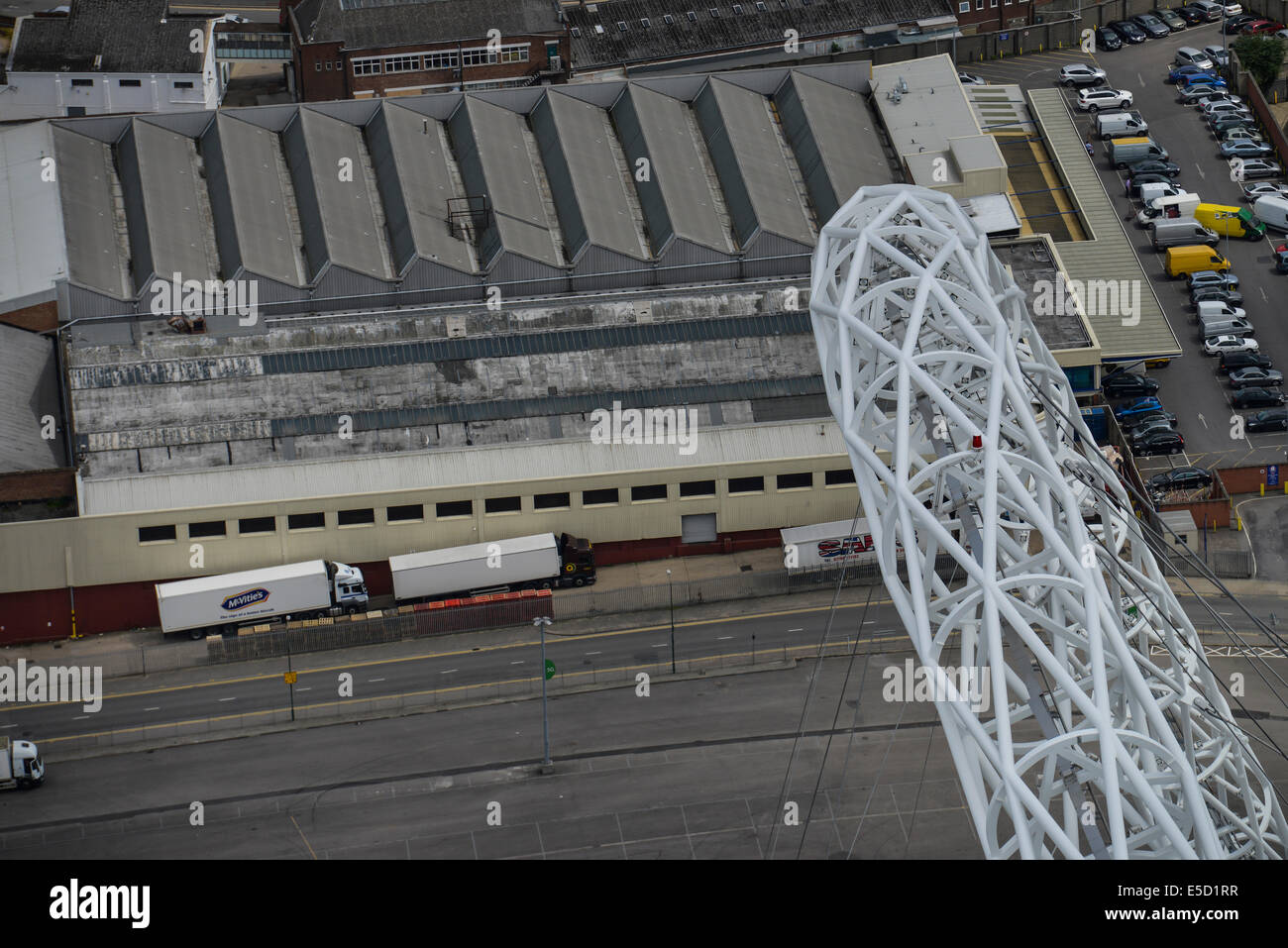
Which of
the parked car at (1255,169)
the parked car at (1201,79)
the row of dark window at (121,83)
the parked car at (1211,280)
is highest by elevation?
the row of dark window at (121,83)

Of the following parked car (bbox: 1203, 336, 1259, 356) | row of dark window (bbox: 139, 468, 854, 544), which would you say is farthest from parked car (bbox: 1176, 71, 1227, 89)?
row of dark window (bbox: 139, 468, 854, 544)

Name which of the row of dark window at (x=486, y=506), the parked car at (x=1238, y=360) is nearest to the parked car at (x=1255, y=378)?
the parked car at (x=1238, y=360)

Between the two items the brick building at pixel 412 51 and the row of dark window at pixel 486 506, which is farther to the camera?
the brick building at pixel 412 51

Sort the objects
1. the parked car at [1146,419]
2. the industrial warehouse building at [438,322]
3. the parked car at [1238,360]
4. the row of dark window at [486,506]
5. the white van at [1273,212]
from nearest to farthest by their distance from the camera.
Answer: the row of dark window at [486,506], the industrial warehouse building at [438,322], the parked car at [1146,419], the parked car at [1238,360], the white van at [1273,212]

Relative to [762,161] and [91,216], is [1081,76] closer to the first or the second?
A: [762,161]

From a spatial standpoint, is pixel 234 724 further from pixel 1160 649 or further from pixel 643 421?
pixel 1160 649

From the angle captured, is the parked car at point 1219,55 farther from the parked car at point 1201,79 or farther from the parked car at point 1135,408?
the parked car at point 1135,408

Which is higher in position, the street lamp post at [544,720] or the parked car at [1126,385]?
the parked car at [1126,385]

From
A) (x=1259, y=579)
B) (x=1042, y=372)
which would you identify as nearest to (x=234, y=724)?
(x=1042, y=372)
